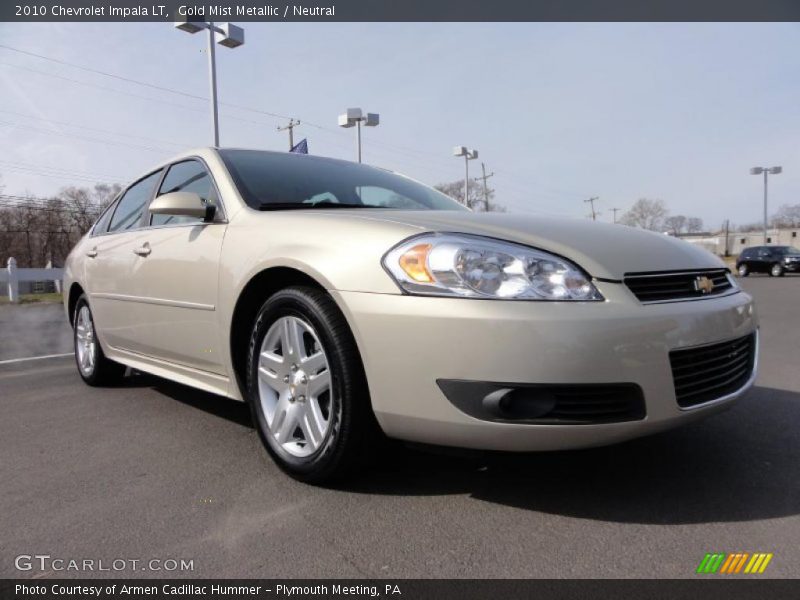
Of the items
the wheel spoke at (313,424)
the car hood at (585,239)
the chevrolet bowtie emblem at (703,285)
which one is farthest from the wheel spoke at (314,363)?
the chevrolet bowtie emblem at (703,285)

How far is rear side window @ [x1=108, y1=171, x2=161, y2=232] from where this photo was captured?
3.89 meters

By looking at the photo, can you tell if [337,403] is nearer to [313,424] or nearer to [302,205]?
[313,424]

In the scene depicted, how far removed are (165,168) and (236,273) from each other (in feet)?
4.97

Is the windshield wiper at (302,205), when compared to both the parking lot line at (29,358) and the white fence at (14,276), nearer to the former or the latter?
the parking lot line at (29,358)

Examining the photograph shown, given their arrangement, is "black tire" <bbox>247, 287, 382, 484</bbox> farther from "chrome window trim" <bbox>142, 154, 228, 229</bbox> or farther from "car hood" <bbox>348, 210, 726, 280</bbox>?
"chrome window trim" <bbox>142, 154, 228, 229</bbox>

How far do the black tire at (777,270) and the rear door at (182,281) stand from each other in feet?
103

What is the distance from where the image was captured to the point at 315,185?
10.5 ft

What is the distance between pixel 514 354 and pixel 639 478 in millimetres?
915

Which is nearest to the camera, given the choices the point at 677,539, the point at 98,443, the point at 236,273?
the point at 677,539

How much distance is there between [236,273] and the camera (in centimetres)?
263

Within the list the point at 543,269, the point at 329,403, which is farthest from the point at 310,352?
the point at 543,269

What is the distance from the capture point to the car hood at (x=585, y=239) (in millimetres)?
2074
